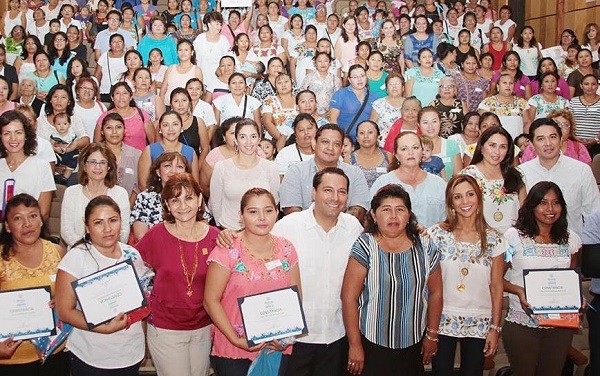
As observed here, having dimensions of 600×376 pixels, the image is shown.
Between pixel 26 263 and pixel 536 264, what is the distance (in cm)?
312

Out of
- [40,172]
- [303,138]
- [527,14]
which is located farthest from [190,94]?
[527,14]

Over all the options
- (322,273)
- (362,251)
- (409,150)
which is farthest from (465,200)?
(322,273)

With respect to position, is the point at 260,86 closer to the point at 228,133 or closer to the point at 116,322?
the point at 228,133

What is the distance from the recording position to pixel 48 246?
4.19 metres

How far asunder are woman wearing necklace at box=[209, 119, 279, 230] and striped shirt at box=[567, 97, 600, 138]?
4831mm

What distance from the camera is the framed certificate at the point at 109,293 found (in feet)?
12.0

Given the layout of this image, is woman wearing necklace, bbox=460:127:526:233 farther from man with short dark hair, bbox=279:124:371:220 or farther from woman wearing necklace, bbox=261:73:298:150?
woman wearing necklace, bbox=261:73:298:150

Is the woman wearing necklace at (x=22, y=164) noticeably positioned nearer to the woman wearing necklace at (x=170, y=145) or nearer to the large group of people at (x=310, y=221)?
the large group of people at (x=310, y=221)

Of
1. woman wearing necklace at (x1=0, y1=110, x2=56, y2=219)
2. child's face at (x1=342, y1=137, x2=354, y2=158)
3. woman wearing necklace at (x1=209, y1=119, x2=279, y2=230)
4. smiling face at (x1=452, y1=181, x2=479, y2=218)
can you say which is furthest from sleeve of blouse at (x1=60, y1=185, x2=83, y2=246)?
smiling face at (x1=452, y1=181, x2=479, y2=218)

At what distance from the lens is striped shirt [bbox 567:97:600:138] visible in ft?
28.9

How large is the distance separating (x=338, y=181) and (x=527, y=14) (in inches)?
494

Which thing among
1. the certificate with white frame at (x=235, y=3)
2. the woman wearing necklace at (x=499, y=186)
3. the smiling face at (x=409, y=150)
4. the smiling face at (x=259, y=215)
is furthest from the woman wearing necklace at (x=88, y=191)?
the certificate with white frame at (x=235, y=3)

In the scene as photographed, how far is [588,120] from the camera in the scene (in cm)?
884

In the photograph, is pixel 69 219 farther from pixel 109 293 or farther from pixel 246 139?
pixel 109 293
